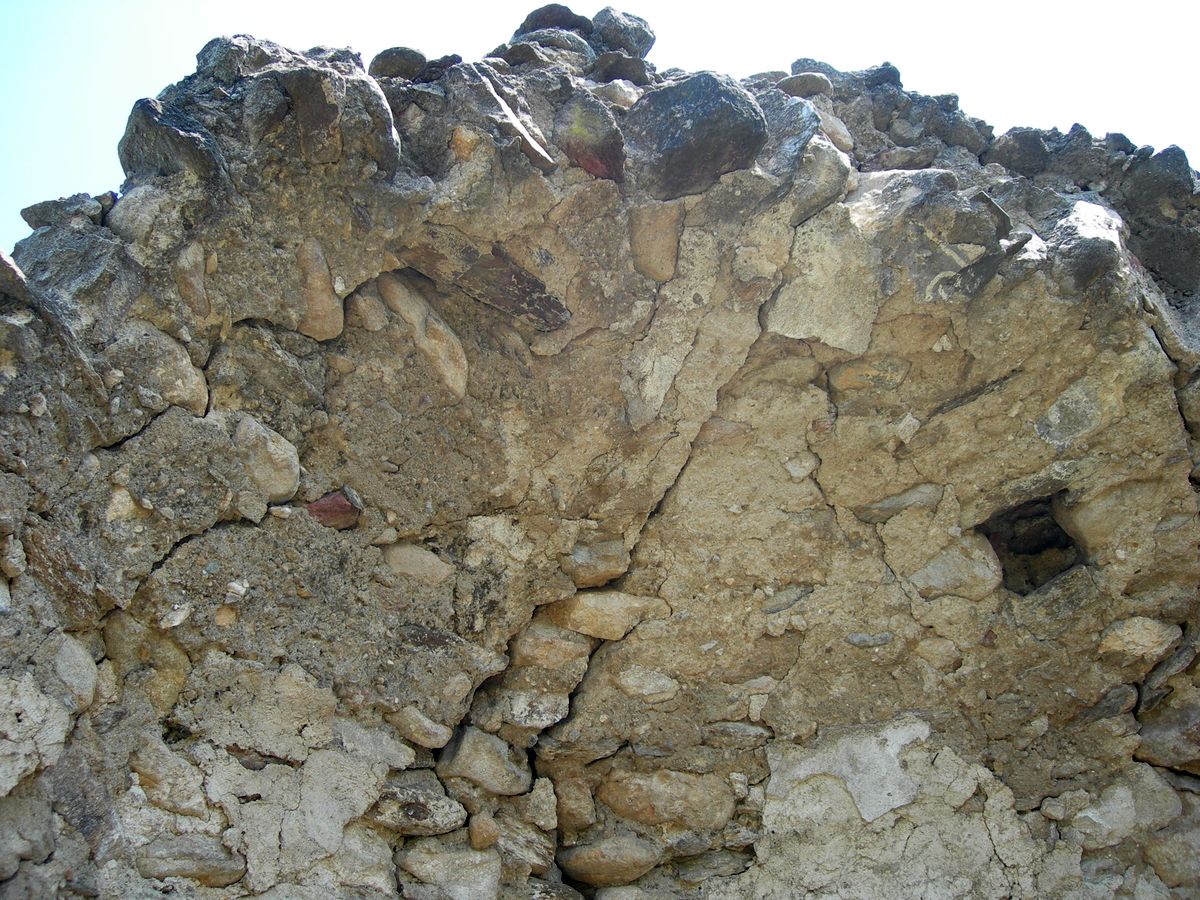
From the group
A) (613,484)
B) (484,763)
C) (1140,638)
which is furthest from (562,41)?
(1140,638)

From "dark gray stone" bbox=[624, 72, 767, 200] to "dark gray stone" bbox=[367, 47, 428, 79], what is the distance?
0.52 metres

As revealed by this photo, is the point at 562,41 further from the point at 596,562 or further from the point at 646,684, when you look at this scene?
the point at 646,684

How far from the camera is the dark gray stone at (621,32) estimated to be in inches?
101

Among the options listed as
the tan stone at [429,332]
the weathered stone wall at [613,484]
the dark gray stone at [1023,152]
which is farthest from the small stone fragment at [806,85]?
the tan stone at [429,332]

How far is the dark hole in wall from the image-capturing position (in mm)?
2637

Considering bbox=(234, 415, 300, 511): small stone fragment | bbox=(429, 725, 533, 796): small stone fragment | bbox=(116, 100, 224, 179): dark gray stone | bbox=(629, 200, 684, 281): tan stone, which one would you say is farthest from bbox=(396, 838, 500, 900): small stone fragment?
bbox=(116, 100, 224, 179): dark gray stone

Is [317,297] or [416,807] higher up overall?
[317,297]

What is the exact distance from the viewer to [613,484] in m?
2.47

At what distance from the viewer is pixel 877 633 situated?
256cm

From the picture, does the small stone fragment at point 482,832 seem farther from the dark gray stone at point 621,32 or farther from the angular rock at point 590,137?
the dark gray stone at point 621,32

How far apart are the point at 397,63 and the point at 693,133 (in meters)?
0.72

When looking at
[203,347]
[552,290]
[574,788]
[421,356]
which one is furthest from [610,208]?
[574,788]

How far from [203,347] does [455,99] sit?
0.80m

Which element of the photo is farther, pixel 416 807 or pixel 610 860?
pixel 610 860
